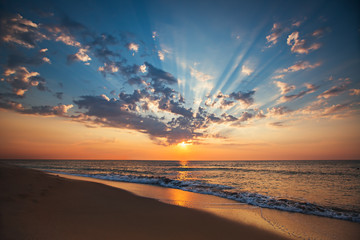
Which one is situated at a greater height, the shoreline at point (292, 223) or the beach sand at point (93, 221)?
the beach sand at point (93, 221)

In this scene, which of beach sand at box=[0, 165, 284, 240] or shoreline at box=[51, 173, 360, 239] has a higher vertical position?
beach sand at box=[0, 165, 284, 240]

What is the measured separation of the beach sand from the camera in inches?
179

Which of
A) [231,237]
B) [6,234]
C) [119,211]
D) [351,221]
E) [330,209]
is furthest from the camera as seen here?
[330,209]

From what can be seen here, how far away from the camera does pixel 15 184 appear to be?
7.50 metres

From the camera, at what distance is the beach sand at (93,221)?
14.9ft

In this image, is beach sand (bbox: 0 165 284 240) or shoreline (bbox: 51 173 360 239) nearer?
beach sand (bbox: 0 165 284 240)

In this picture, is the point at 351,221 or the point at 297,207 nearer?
the point at 351,221

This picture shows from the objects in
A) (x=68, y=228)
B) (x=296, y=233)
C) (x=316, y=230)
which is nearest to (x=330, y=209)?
(x=316, y=230)

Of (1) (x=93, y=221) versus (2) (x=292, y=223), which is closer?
(1) (x=93, y=221)

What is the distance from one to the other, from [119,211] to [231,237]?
5.09 meters

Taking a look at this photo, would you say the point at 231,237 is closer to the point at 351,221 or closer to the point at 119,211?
the point at 119,211

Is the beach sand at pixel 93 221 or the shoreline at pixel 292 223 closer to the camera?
the beach sand at pixel 93 221

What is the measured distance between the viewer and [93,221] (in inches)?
229

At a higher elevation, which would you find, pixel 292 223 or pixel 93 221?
pixel 93 221
